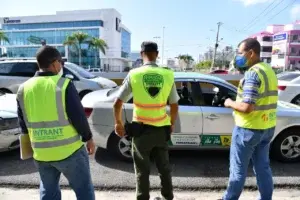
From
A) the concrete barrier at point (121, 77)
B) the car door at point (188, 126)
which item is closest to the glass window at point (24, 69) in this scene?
the concrete barrier at point (121, 77)

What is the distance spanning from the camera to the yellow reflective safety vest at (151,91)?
9.23ft

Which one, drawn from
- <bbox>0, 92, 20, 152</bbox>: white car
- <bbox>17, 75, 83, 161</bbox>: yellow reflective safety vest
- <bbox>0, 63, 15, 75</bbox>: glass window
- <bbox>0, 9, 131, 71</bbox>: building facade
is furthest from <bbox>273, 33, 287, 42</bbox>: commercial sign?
<bbox>17, 75, 83, 161</bbox>: yellow reflective safety vest

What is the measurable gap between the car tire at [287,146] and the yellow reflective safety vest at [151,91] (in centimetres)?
262

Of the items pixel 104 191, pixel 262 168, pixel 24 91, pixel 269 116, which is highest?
pixel 24 91

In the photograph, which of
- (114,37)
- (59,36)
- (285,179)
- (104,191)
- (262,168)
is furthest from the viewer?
(114,37)

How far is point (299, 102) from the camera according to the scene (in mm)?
9000

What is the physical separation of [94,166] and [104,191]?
859 millimetres

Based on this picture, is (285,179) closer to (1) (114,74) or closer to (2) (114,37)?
(1) (114,74)

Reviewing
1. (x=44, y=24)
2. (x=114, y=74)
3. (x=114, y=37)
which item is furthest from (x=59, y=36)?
(x=114, y=74)

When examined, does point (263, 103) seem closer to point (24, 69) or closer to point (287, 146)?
point (287, 146)

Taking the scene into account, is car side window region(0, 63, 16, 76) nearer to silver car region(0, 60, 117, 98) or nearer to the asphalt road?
silver car region(0, 60, 117, 98)

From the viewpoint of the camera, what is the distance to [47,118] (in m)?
2.25

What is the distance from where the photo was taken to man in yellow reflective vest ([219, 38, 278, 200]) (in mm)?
2766

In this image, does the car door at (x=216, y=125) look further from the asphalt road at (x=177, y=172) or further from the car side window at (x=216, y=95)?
Answer: the asphalt road at (x=177, y=172)
